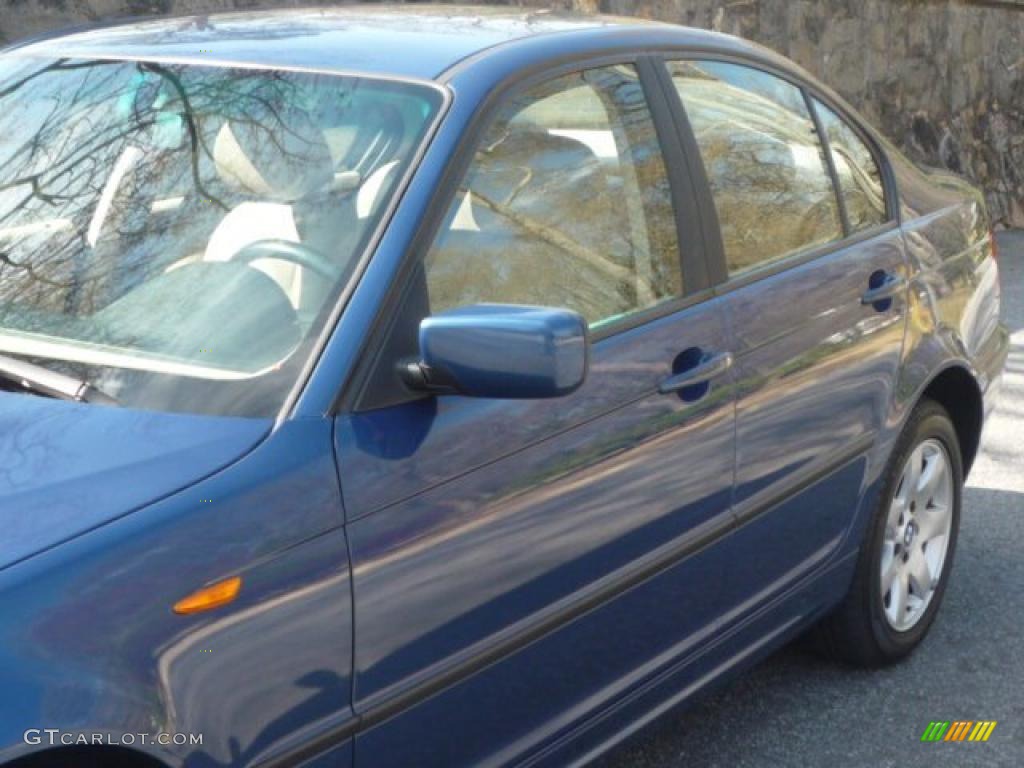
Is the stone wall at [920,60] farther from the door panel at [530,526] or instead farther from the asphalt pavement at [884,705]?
the door panel at [530,526]

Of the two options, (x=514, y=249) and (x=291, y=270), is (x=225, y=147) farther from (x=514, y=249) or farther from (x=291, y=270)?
(x=514, y=249)

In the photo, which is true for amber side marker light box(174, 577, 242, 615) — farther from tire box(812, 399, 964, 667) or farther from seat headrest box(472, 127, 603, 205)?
tire box(812, 399, 964, 667)

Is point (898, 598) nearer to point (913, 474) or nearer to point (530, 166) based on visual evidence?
point (913, 474)

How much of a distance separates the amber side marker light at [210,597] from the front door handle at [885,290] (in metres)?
2.14

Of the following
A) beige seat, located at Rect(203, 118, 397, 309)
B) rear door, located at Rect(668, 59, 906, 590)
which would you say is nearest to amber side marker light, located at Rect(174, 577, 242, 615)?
beige seat, located at Rect(203, 118, 397, 309)

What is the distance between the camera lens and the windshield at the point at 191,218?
103 inches

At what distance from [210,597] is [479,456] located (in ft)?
2.00

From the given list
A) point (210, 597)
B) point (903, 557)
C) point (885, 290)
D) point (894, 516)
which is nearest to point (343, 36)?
point (210, 597)

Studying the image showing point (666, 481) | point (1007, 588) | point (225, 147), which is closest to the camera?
point (225, 147)

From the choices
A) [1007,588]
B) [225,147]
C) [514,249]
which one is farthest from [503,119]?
[1007,588]

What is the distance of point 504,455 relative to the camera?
8.99ft

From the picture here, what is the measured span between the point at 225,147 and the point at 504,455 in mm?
790

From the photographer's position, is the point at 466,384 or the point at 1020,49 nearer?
the point at 466,384

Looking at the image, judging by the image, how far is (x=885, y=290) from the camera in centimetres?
404
